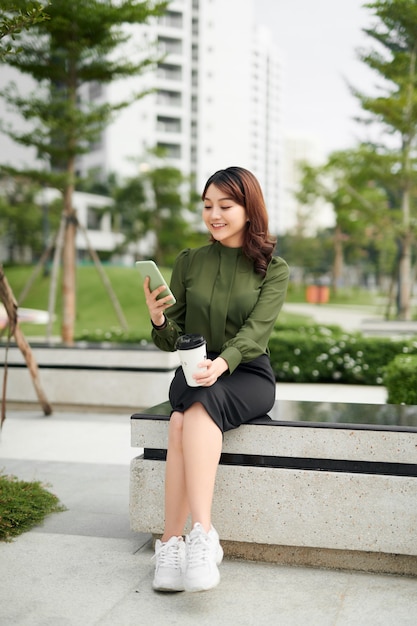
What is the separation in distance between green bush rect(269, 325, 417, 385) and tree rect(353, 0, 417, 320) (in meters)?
6.30

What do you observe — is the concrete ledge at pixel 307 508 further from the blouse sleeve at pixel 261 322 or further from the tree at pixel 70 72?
the tree at pixel 70 72

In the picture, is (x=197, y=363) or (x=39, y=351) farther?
(x=39, y=351)

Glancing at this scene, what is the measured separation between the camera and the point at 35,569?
3.13 m

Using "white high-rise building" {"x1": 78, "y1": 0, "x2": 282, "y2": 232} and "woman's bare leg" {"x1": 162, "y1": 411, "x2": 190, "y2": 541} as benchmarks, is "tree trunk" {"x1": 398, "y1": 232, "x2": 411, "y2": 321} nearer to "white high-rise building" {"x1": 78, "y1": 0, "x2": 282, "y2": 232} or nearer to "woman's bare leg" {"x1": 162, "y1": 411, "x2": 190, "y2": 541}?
"woman's bare leg" {"x1": 162, "y1": 411, "x2": 190, "y2": 541}

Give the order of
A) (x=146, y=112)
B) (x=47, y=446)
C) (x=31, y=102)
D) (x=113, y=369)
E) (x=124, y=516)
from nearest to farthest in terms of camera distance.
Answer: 1. (x=124, y=516)
2. (x=47, y=446)
3. (x=113, y=369)
4. (x=31, y=102)
5. (x=146, y=112)

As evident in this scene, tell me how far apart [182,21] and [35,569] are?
66.1 metres

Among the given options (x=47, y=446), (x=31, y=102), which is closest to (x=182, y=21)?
(x=31, y=102)

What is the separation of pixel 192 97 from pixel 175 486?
2768 inches

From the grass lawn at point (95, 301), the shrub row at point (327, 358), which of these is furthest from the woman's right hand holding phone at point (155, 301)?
the grass lawn at point (95, 301)

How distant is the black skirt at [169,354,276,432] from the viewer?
2.95 meters

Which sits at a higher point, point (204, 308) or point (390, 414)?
point (204, 308)

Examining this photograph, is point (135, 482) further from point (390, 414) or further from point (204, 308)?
point (390, 414)

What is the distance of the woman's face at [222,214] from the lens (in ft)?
10.8

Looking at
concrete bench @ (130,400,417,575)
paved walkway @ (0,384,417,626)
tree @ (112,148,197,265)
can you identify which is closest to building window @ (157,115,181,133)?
tree @ (112,148,197,265)
